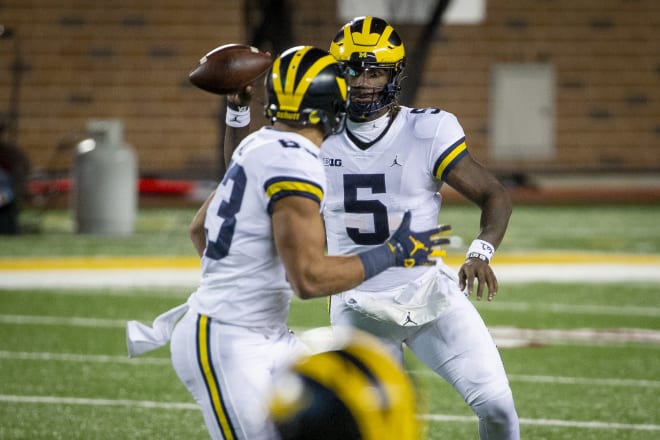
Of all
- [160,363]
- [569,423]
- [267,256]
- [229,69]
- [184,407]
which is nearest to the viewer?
[267,256]

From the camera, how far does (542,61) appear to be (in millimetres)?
22531

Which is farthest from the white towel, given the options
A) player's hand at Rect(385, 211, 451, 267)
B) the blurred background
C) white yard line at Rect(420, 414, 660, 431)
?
the blurred background

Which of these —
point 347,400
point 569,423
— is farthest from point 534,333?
point 347,400

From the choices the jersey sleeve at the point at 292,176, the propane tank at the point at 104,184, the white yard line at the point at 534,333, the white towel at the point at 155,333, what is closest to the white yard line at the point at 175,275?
the white yard line at the point at 534,333

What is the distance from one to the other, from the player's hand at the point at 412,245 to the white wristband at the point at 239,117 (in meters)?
0.96

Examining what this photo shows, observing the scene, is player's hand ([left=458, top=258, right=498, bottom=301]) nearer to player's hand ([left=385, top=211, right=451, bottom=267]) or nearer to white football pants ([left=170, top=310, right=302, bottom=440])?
player's hand ([left=385, top=211, right=451, bottom=267])

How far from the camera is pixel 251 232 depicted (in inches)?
131

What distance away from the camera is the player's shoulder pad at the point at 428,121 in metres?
4.37

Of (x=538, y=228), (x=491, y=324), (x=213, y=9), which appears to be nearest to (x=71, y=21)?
(x=213, y=9)

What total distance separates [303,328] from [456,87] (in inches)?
578

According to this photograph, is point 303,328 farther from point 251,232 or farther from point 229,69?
point 251,232

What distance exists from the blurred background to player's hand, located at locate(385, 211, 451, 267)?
14975 millimetres

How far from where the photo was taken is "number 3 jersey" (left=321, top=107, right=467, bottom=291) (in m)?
4.34

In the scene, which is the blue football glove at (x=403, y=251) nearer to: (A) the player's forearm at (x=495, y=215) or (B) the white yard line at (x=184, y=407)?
(A) the player's forearm at (x=495, y=215)
